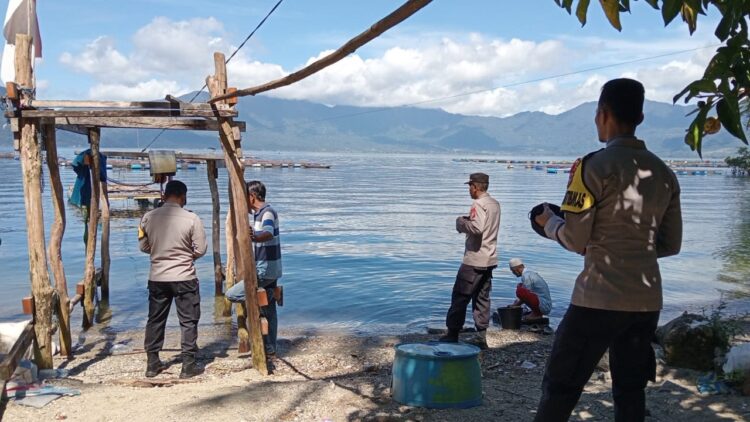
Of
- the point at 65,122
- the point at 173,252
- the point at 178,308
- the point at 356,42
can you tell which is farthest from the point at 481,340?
the point at 356,42

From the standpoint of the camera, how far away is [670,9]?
2.46 metres

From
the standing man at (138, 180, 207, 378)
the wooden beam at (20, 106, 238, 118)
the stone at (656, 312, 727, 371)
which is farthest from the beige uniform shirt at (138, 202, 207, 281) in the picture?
the stone at (656, 312, 727, 371)

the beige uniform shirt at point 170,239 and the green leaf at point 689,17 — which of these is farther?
the beige uniform shirt at point 170,239

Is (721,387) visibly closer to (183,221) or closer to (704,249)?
(183,221)

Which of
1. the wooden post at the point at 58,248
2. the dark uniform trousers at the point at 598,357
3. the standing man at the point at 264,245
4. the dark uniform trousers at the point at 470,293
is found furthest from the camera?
the wooden post at the point at 58,248

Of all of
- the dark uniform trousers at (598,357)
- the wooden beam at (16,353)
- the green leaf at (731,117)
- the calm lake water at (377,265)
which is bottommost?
the calm lake water at (377,265)

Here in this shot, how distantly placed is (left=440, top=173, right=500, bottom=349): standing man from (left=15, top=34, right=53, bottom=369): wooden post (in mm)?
4312

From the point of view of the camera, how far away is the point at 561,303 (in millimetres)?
13812

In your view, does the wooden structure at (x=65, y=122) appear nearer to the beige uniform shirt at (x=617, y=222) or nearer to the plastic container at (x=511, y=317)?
the beige uniform shirt at (x=617, y=222)

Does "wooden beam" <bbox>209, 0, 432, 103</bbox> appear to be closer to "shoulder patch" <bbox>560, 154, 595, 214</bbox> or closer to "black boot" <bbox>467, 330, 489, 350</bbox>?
"shoulder patch" <bbox>560, 154, 595, 214</bbox>

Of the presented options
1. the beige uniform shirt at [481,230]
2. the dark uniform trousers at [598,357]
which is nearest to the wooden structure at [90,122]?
the beige uniform shirt at [481,230]

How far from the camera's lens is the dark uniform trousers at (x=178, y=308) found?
704 cm

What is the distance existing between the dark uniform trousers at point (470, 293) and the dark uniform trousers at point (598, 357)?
4143 mm

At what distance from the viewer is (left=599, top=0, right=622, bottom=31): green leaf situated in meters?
3.11
